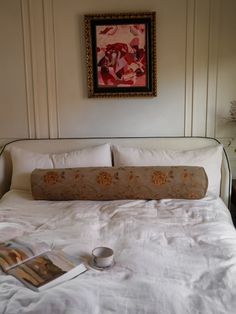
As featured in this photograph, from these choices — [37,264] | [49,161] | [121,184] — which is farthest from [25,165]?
[37,264]

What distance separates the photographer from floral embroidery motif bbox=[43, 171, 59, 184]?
2474 mm

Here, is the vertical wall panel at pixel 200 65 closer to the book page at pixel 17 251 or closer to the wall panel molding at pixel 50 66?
the wall panel molding at pixel 50 66

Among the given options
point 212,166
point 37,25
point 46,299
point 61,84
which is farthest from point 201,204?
point 37,25

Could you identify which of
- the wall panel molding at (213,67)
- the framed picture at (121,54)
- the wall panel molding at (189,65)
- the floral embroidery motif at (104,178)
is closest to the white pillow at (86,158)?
the floral embroidery motif at (104,178)

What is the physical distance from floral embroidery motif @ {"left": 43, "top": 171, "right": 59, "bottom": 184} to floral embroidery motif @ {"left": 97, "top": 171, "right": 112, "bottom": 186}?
0.31 m

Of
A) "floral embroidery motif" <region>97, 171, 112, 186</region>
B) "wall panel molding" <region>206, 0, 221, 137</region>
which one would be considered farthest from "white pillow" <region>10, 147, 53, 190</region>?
"wall panel molding" <region>206, 0, 221, 137</region>

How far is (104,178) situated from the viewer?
2.47 metres

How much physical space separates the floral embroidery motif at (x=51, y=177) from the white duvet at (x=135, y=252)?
16cm

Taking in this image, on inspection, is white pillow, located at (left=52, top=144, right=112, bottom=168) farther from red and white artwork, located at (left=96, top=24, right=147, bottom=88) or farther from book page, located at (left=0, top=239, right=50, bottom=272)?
book page, located at (left=0, top=239, right=50, bottom=272)

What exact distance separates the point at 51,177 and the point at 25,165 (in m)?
0.35

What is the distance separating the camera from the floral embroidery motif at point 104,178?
8.04ft

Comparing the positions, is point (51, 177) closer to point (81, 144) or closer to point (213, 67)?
point (81, 144)

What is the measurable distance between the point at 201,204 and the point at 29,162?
4.53ft

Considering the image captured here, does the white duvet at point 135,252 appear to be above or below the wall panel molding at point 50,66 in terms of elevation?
below
